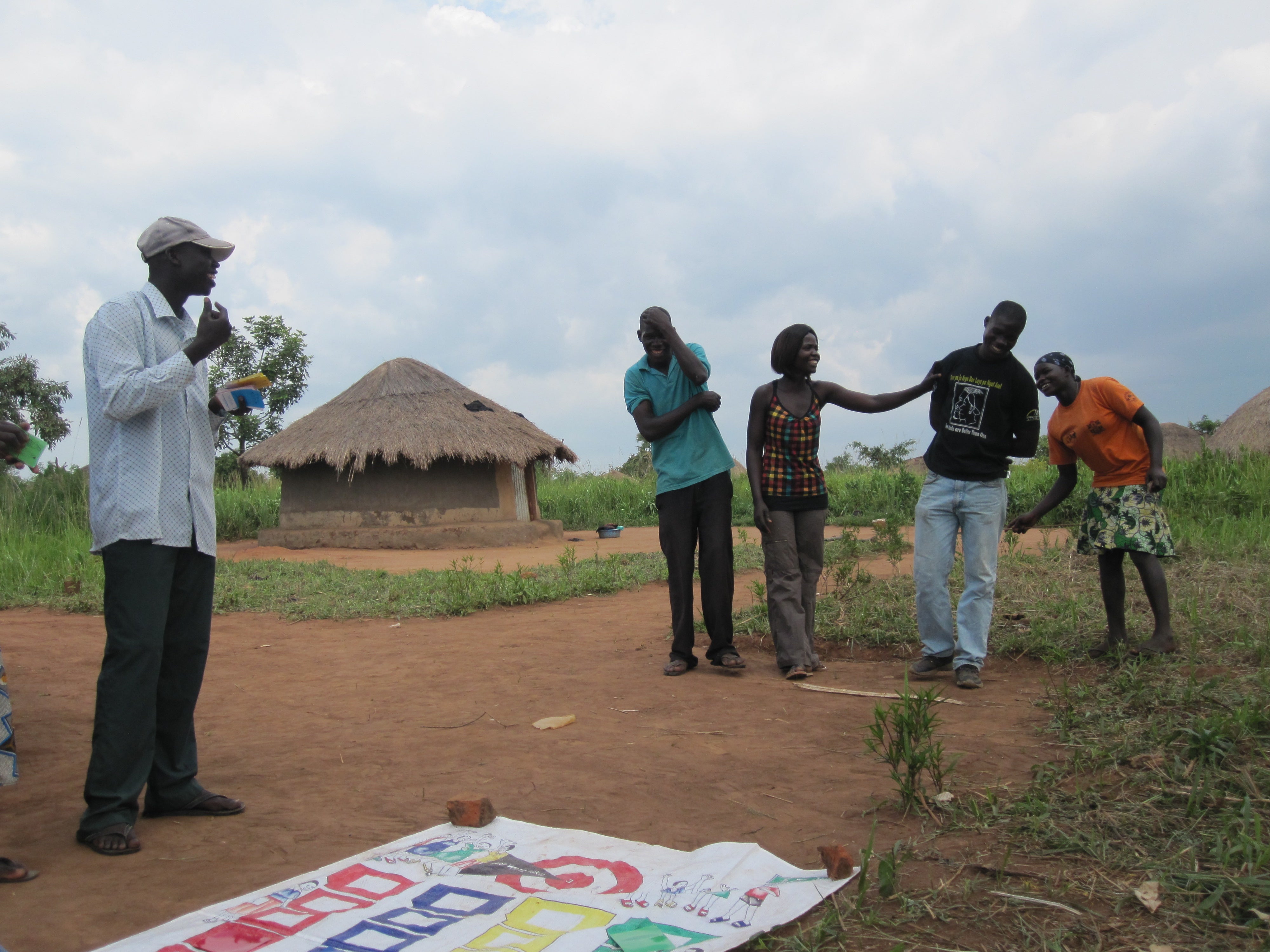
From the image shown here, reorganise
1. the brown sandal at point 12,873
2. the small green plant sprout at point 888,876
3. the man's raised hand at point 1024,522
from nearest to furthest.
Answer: the small green plant sprout at point 888,876 < the brown sandal at point 12,873 < the man's raised hand at point 1024,522

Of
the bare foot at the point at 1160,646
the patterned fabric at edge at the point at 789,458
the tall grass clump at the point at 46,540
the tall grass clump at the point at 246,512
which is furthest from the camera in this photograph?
the tall grass clump at the point at 246,512

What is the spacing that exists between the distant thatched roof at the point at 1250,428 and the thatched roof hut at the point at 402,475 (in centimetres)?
1086

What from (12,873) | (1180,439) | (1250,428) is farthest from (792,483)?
A: (1180,439)

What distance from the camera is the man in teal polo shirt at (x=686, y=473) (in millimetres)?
4422

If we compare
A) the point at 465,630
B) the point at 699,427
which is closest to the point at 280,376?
the point at 465,630

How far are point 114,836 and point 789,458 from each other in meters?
3.06

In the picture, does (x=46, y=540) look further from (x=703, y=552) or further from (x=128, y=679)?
(x=128, y=679)

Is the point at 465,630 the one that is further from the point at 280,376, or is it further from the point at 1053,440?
the point at 280,376

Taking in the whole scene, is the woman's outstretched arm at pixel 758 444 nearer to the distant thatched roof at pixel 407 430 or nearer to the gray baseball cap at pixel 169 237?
the gray baseball cap at pixel 169 237

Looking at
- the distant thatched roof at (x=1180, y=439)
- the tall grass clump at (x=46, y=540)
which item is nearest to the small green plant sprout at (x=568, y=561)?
the tall grass clump at (x=46, y=540)

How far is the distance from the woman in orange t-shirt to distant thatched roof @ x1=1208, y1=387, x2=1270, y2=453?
11.5m

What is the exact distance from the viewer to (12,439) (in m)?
2.46

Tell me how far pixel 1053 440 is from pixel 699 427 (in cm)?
164

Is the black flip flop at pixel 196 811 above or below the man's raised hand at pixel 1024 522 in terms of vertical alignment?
below
